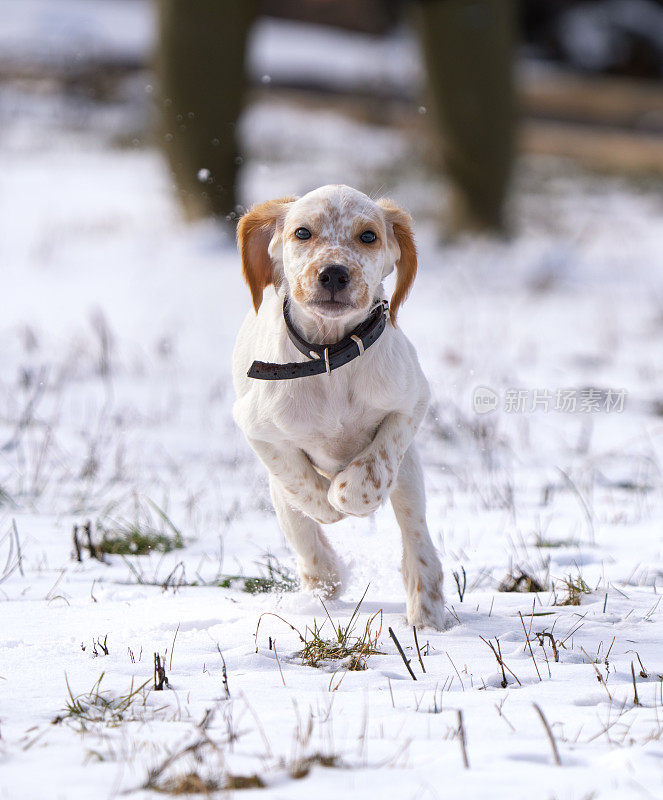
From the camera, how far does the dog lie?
3.00m

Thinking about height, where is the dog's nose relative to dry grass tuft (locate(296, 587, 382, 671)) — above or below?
above

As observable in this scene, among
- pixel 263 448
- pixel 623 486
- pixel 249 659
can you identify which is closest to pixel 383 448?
pixel 263 448

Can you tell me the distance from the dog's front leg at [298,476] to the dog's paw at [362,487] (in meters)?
0.16

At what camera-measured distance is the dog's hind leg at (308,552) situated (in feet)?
11.3

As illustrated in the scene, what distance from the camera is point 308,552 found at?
3.46m

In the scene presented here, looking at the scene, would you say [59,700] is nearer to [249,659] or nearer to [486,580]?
[249,659]

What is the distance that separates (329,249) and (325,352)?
29cm

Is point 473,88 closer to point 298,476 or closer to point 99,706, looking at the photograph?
point 298,476

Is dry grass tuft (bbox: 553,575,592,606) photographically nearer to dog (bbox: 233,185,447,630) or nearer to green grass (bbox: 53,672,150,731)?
dog (bbox: 233,185,447,630)

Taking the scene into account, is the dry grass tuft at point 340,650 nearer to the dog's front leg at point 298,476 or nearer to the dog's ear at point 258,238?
the dog's front leg at point 298,476

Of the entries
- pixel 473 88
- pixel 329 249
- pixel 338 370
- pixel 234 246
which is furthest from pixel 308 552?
pixel 473 88
